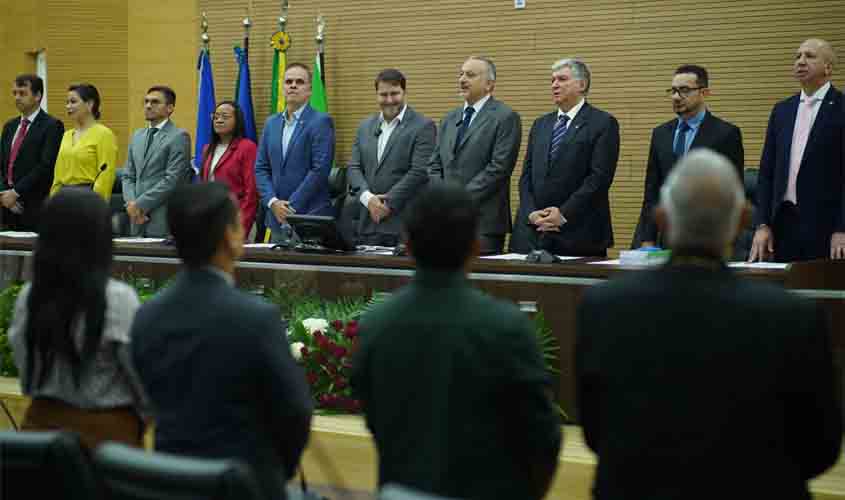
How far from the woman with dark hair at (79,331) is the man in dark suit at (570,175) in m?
3.66

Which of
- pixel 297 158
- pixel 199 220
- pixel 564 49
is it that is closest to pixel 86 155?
pixel 297 158

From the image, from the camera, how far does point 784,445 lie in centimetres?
233

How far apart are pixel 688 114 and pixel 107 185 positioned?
162 inches

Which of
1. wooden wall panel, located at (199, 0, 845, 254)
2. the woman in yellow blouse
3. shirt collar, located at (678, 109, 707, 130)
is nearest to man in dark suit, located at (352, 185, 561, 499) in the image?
shirt collar, located at (678, 109, 707, 130)

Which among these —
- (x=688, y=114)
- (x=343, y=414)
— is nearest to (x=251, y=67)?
(x=688, y=114)

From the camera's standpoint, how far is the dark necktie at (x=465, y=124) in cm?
691

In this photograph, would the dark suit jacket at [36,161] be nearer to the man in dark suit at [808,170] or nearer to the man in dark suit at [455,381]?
the man in dark suit at [808,170]

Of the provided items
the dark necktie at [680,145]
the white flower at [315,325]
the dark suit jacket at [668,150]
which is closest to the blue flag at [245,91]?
the dark suit jacket at [668,150]

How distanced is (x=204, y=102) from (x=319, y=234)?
4.54 meters

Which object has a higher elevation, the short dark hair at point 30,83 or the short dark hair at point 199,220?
the short dark hair at point 30,83

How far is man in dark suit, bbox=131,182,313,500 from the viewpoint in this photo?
8.77 feet

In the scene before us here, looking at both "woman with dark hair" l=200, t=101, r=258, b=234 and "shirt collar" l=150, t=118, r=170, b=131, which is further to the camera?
"shirt collar" l=150, t=118, r=170, b=131

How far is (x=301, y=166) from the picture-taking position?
760 centimetres

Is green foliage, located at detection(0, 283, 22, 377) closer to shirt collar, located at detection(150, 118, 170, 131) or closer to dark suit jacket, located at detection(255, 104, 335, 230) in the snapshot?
dark suit jacket, located at detection(255, 104, 335, 230)
